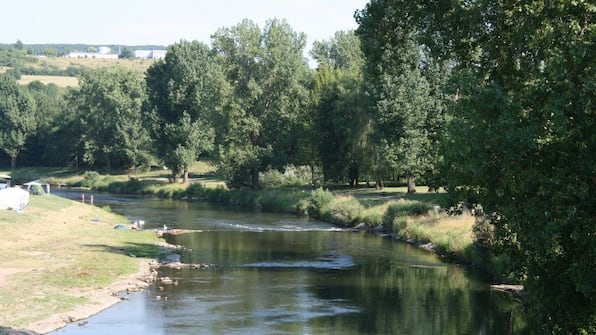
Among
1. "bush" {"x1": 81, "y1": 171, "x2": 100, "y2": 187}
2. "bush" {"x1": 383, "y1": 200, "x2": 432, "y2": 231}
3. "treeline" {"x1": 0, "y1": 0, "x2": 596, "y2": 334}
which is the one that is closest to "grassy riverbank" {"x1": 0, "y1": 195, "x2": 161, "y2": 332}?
"treeline" {"x1": 0, "y1": 0, "x2": 596, "y2": 334}

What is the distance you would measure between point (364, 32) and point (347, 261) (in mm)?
18138

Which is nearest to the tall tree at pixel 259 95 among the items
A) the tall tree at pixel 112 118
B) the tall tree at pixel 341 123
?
the tall tree at pixel 341 123

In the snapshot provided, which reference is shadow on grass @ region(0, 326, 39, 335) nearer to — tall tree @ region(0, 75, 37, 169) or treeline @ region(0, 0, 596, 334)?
treeline @ region(0, 0, 596, 334)

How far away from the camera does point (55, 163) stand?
126500mm

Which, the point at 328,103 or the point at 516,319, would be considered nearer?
the point at 516,319

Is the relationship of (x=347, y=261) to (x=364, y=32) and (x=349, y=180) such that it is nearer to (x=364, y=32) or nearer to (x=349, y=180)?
(x=364, y=32)

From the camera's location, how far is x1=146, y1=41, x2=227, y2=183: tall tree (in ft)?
302

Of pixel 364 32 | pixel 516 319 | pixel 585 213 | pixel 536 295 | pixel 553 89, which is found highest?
pixel 364 32

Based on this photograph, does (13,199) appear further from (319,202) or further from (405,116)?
(405,116)

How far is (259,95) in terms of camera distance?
80938mm

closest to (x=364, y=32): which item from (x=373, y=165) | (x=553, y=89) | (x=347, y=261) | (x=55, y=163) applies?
(x=553, y=89)

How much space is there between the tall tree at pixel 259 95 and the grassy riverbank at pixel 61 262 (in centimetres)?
2087

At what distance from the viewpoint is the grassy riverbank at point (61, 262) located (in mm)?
29809

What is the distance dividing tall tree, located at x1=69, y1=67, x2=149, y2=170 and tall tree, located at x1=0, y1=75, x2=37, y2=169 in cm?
1009
